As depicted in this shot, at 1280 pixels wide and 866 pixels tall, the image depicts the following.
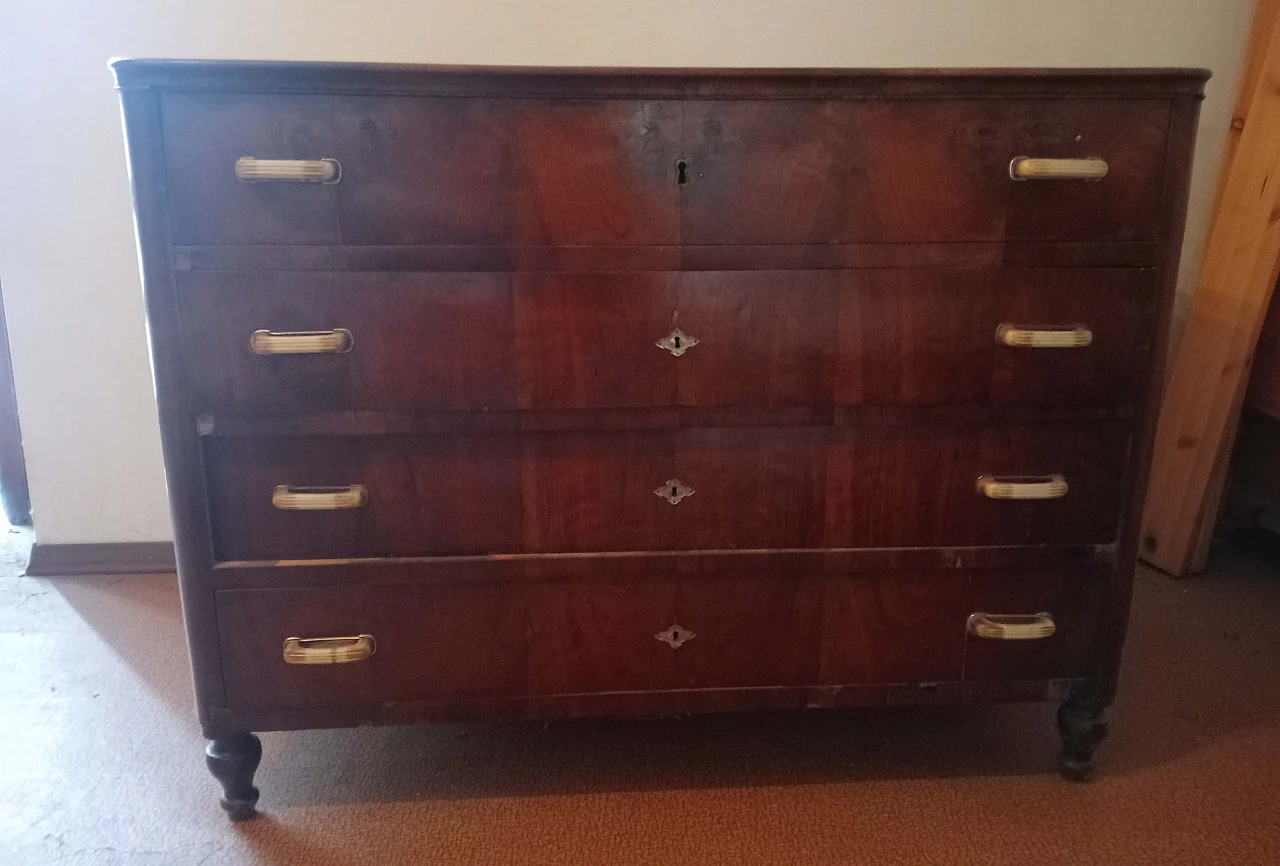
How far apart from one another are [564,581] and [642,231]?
18.3 inches

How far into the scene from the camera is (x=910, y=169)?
106cm

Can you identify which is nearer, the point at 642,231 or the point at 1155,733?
the point at 642,231

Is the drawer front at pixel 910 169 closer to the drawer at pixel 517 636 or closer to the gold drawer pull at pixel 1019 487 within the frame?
the gold drawer pull at pixel 1019 487

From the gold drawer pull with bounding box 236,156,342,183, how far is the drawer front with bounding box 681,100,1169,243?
1.37ft

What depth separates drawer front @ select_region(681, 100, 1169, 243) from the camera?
105 cm

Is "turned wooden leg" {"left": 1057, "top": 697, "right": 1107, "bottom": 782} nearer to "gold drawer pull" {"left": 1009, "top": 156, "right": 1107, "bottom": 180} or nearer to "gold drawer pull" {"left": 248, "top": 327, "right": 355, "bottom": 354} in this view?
"gold drawer pull" {"left": 1009, "top": 156, "right": 1107, "bottom": 180}

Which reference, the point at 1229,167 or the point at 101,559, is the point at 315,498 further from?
the point at 1229,167

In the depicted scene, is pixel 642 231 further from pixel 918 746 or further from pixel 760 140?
pixel 918 746

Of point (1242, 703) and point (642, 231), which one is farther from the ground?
point (642, 231)

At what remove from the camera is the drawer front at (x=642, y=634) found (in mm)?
1156

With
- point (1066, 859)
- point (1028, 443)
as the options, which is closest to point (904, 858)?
point (1066, 859)

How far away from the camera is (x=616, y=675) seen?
1.21m

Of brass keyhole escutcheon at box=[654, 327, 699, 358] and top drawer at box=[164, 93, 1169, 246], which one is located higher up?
top drawer at box=[164, 93, 1169, 246]

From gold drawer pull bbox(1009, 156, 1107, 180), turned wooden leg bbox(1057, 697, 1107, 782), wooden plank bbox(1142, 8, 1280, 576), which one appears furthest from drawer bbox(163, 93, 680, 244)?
wooden plank bbox(1142, 8, 1280, 576)
